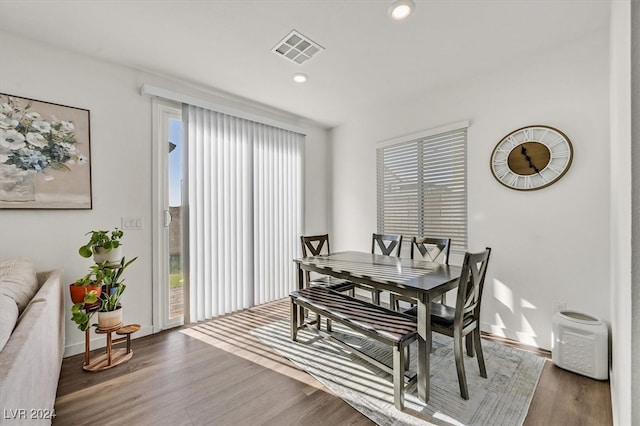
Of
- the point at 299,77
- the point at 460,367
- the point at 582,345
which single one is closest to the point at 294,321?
the point at 460,367

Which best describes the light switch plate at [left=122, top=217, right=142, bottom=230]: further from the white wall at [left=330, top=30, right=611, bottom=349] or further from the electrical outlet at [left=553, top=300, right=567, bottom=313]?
the electrical outlet at [left=553, top=300, right=567, bottom=313]

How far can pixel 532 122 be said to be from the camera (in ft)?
8.28

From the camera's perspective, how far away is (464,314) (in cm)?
184

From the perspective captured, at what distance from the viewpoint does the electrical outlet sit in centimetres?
234

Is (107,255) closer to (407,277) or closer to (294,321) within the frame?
(294,321)

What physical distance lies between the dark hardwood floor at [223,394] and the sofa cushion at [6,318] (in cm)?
91

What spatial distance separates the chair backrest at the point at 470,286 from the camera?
1.71 meters

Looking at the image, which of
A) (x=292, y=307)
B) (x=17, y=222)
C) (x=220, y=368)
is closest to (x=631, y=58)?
(x=292, y=307)

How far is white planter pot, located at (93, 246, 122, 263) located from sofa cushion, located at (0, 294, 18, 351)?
3.15 feet

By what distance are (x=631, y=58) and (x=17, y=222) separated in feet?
12.0

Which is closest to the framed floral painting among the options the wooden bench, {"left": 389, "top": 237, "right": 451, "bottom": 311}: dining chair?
the wooden bench

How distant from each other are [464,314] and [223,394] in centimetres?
174

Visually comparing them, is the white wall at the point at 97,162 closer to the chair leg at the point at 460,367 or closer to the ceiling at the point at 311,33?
the ceiling at the point at 311,33

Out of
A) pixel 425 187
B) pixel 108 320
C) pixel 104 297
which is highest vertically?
pixel 425 187
